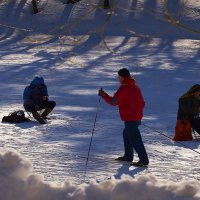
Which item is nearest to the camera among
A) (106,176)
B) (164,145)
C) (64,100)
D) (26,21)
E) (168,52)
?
(106,176)

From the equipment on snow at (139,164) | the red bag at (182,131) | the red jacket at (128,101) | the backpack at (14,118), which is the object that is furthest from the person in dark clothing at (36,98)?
the red jacket at (128,101)

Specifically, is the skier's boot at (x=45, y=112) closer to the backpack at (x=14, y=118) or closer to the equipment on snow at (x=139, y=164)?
the backpack at (x=14, y=118)

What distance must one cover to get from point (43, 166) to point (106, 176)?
959mm

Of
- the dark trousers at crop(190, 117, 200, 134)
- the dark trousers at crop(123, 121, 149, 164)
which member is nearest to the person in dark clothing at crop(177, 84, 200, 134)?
the dark trousers at crop(190, 117, 200, 134)

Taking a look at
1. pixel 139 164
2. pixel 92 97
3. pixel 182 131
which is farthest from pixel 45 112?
pixel 139 164

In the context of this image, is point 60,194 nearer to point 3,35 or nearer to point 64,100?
point 64,100

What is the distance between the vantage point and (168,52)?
28.0 meters

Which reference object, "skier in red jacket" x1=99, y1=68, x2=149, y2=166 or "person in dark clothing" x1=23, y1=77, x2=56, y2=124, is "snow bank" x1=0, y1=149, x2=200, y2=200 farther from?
"person in dark clothing" x1=23, y1=77, x2=56, y2=124

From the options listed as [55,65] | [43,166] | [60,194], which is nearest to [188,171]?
[43,166]

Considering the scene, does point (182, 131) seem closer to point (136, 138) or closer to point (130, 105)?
point (136, 138)

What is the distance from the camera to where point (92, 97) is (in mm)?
17562

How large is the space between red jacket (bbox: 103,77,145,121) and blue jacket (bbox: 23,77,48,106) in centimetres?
428

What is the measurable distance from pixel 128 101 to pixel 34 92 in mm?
4564

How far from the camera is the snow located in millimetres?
4867
